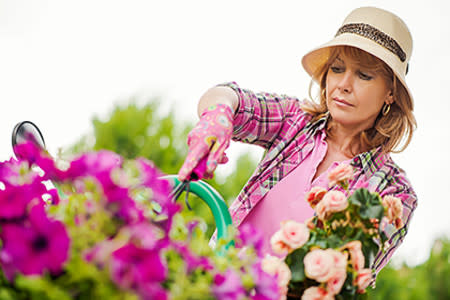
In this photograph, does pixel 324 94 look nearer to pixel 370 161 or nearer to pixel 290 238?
pixel 370 161

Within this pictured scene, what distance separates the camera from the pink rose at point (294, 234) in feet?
2.77

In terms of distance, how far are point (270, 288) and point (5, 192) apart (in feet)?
1.16

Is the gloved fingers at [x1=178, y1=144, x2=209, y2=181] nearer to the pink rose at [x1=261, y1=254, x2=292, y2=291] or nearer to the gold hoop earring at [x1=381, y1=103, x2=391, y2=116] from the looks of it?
the pink rose at [x1=261, y1=254, x2=292, y2=291]

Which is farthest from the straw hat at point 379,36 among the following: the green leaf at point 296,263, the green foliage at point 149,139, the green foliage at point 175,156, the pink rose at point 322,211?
the green foliage at point 149,139

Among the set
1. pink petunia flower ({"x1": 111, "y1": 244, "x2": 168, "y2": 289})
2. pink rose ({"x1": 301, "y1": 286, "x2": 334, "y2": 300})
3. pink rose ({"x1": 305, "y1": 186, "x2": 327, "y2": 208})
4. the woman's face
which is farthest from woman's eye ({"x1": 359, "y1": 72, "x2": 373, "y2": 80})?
pink petunia flower ({"x1": 111, "y1": 244, "x2": 168, "y2": 289})

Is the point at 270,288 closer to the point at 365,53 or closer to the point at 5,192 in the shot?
the point at 5,192

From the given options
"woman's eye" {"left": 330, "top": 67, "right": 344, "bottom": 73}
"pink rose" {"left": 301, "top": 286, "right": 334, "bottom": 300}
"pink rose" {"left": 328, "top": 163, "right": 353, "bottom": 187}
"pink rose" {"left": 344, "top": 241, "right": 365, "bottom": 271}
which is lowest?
"pink rose" {"left": 301, "top": 286, "right": 334, "bottom": 300}

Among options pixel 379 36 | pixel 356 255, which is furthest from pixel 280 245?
pixel 379 36

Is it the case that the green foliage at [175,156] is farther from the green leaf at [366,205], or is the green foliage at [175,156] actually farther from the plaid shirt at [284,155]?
the green leaf at [366,205]

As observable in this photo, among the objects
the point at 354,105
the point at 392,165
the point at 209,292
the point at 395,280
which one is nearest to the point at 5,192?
the point at 209,292

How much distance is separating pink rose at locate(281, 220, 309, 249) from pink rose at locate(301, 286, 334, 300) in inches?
2.9

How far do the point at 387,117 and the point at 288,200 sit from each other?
16.3 inches

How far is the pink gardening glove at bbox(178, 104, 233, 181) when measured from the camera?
1.02 meters

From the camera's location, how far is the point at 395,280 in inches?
253
